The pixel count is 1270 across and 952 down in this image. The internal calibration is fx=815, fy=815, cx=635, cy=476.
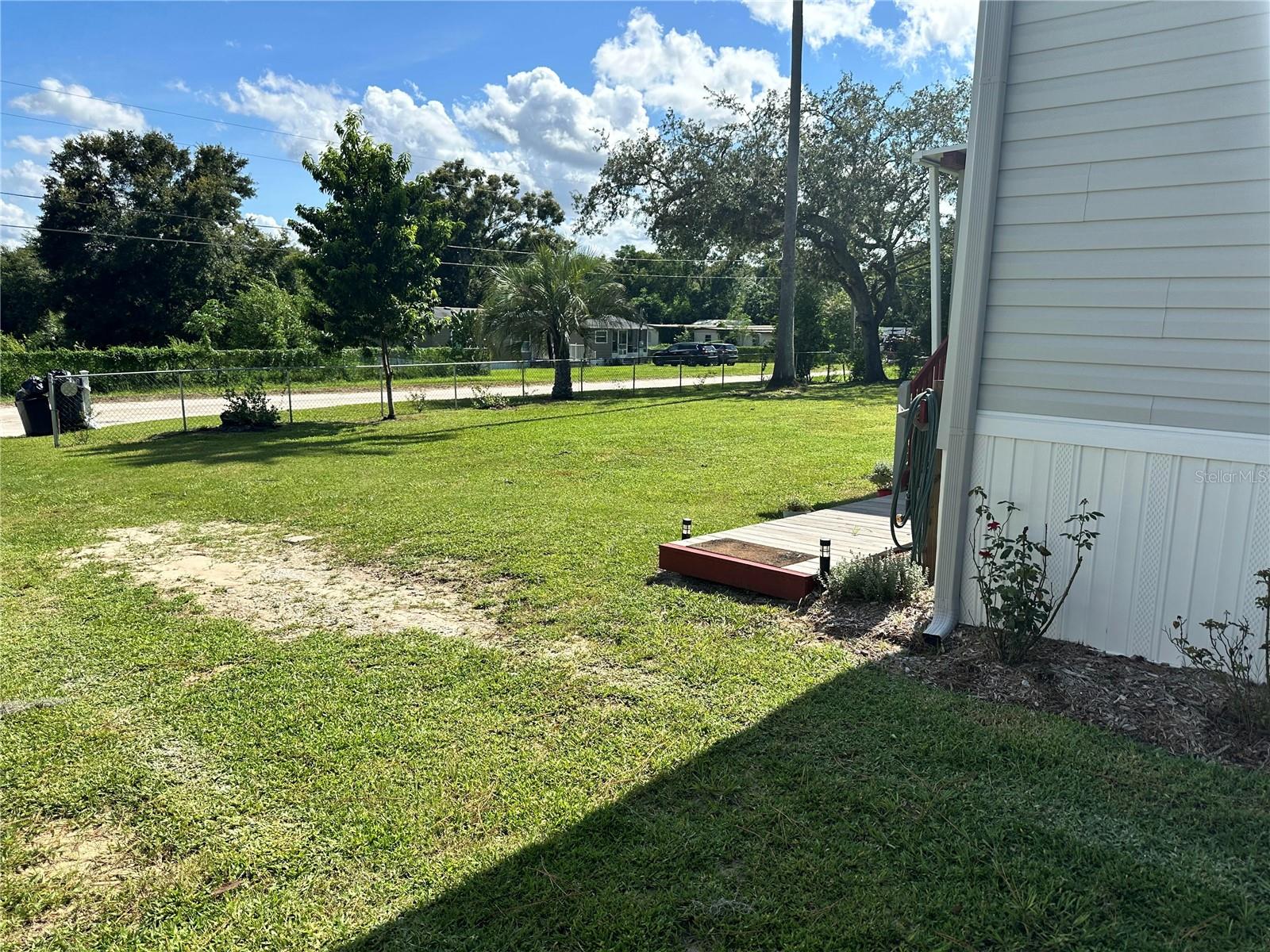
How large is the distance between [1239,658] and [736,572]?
2.48 metres

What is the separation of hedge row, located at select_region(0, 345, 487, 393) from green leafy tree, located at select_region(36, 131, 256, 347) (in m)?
6.70

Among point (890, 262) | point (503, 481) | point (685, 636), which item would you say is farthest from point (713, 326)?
point (685, 636)

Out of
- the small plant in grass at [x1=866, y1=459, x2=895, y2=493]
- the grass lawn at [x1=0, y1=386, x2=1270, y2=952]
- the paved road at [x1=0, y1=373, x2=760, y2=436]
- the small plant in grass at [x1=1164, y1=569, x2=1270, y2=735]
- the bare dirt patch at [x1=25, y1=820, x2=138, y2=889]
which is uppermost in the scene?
the small plant in grass at [x1=1164, y1=569, x2=1270, y2=735]

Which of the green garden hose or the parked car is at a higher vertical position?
the green garden hose

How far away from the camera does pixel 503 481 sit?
29.0ft

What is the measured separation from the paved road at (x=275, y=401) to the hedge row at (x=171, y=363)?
3.15 ft

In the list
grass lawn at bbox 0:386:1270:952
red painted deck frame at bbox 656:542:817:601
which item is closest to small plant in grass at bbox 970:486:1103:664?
grass lawn at bbox 0:386:1270:952

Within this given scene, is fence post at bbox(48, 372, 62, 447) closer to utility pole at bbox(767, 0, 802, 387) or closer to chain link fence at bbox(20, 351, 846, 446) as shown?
chain link fence at bbox(20, 351, 846, 446)

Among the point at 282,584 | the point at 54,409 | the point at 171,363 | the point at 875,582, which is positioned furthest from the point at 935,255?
the point at 171,363

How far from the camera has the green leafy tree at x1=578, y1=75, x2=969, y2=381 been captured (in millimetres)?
25609

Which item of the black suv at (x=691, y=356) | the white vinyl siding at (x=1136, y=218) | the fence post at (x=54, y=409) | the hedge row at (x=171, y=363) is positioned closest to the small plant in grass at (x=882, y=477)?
the white vinyl siding at (x=1136, y=218)

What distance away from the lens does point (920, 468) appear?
193 inches

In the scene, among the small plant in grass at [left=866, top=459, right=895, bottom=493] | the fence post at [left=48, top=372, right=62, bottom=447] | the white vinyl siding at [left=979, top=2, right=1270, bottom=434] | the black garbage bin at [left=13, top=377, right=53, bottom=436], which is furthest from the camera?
the black garbage bin at [left=13, top=377, right=53, bottom=436]

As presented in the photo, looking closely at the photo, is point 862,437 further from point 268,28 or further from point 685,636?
point 268,28
